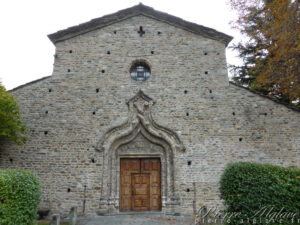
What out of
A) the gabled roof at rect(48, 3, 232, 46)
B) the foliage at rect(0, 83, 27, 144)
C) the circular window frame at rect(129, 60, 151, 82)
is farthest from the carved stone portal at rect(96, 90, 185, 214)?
the gabled roof at rect(48, 3, 232, 46)

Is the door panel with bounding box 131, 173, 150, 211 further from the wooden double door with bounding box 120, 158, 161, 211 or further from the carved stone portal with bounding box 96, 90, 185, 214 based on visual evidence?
the carved stone portal with bounding box 96, 90, 185, 214

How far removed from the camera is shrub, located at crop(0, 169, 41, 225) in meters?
5.16

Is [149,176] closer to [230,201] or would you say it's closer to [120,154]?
[120,154]

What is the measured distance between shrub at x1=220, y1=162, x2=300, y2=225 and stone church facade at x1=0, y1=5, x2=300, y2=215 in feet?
8.24

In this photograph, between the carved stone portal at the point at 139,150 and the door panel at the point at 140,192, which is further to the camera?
the door panel at the point at 140,192

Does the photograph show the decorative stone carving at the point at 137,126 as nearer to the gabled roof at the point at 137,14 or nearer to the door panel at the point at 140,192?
the door panel at the point at 140,192

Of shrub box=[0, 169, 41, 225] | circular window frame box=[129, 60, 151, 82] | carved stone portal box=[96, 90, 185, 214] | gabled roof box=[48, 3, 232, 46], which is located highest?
gabled roof box=[48, 3, 232, 46]

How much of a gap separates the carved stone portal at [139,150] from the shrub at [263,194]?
2.76 meters

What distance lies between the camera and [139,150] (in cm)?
907

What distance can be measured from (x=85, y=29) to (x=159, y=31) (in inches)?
128

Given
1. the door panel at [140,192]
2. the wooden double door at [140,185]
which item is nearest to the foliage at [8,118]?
the wooden double door at [140,185]

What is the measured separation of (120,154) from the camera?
29.5ft

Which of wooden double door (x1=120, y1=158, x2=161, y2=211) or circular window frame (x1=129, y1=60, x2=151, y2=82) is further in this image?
circular window frame (x1=129, y1=60, x2=151, y2=82)

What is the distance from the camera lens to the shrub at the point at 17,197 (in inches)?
203
